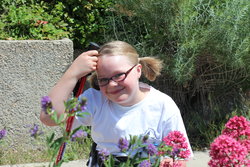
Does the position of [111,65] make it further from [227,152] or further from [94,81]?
[227,152]

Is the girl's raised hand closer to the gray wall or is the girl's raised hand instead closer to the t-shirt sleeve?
the t-shirt sleeve

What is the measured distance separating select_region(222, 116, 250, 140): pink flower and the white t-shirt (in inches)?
29.1

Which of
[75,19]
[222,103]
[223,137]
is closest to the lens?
[223,137]

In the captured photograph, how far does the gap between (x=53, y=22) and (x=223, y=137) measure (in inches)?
145

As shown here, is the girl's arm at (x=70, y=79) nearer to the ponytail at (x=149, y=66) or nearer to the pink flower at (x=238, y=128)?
the ponytail at (x=149, y=66)

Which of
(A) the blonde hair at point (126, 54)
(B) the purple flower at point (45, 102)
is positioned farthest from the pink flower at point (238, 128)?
(A) the blonde hair at point (126, 54)

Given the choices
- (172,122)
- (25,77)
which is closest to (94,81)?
(172,122)

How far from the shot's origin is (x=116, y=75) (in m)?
2.33

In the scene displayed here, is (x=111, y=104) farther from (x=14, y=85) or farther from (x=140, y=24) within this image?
(x=140, y=24)

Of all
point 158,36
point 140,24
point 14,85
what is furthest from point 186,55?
point 14,85

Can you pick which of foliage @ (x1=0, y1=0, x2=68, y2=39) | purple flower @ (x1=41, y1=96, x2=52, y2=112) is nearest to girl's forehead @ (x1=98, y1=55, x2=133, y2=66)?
purple flower @ (x1=41, y1=96, x2=52, y2=112)

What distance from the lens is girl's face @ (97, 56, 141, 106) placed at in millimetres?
2332

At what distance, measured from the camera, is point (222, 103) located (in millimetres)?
4824

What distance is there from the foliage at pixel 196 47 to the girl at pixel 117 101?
177 cm
